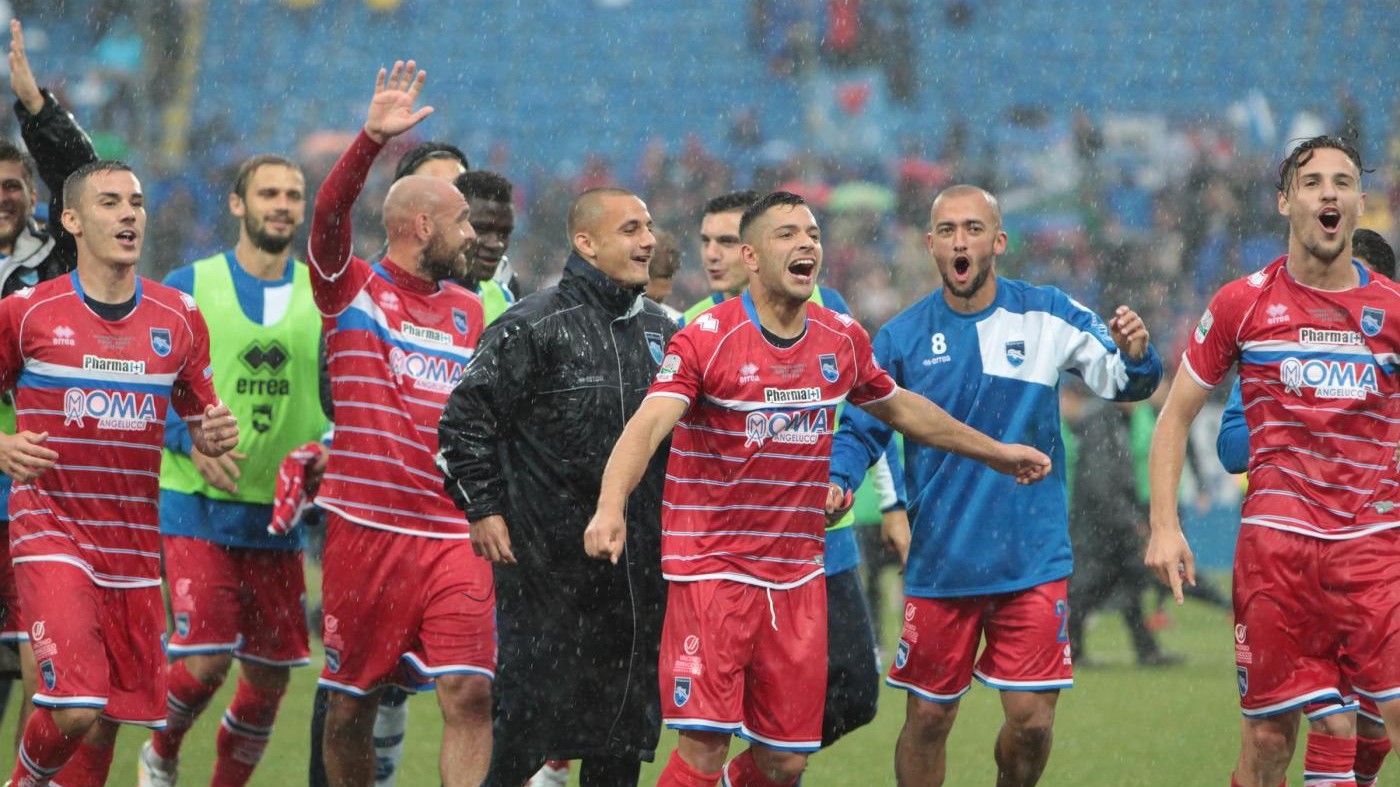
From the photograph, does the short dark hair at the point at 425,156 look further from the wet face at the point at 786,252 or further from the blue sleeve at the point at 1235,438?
the blue sleeve at the point at 1235,438

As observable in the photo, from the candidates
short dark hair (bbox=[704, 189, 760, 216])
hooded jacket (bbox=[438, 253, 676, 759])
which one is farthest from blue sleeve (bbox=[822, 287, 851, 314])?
hooded jacket (bbox=[438, 253, 676, 759])

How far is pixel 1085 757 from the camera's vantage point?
8672mm

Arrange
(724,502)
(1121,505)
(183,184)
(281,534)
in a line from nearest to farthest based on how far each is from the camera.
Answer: (724,502) → (281,534) → (1121,505) → (183,184)

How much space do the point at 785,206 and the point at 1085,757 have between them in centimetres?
412

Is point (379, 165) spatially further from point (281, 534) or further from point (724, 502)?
point (724, 502)

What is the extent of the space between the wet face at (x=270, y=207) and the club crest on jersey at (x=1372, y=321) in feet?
13.9

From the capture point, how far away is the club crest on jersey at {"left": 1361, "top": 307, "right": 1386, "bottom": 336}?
5.64 meters

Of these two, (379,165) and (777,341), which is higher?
(379,165)

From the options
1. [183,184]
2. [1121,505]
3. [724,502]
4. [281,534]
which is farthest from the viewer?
Answer: [183,184]

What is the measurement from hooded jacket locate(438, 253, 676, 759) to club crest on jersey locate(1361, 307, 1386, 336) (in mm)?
2327

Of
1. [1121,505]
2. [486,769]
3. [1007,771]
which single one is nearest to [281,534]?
[486,769]

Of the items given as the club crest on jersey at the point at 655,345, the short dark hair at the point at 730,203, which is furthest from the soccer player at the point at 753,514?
the short dark hair at the point at 730,203

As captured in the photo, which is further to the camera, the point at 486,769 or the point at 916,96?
the point at 916,96

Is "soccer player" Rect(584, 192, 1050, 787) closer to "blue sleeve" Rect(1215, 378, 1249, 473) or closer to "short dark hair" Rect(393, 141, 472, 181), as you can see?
"blue sleeve" Rect(1215, 378, 1249, 473)
